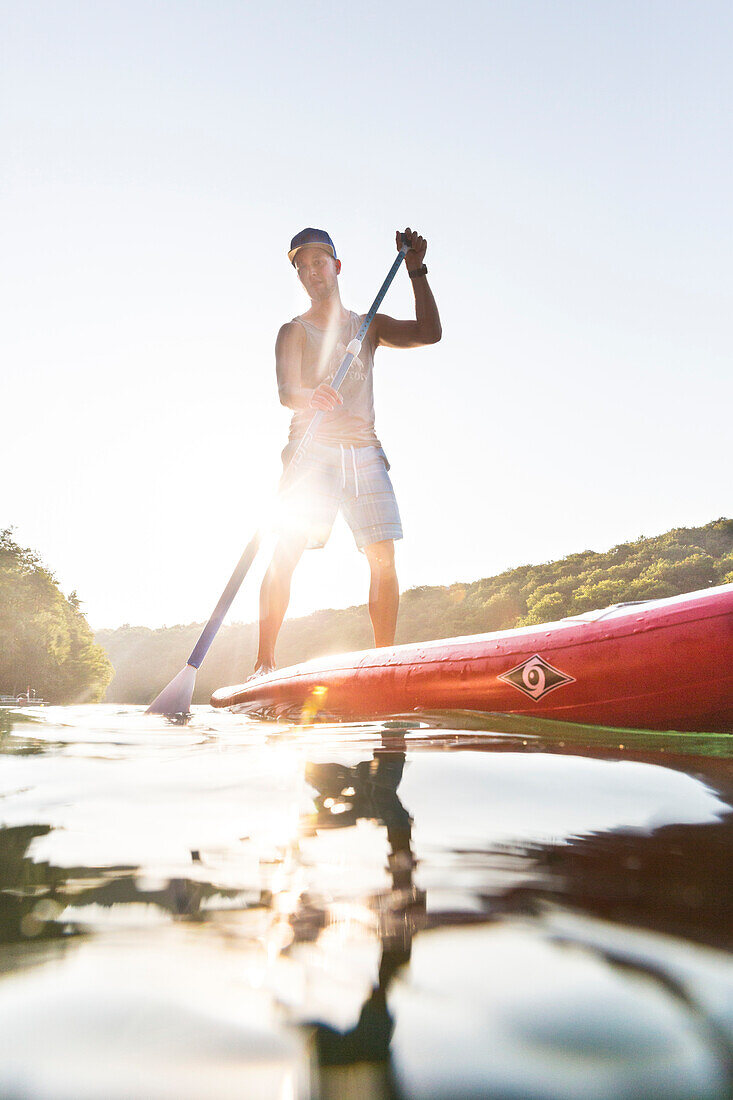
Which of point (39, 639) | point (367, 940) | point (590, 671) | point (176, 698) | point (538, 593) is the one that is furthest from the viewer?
point (39, 639)

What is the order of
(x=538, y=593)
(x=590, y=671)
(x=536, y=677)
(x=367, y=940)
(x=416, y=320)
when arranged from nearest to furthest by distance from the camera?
(x=367, y=940) → (x=590, y=671) → (x=536, y=677) → (x=416, y=320) → (x=538, y=593)

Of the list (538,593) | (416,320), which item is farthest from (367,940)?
(538,593)

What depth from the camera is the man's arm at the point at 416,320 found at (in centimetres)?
457

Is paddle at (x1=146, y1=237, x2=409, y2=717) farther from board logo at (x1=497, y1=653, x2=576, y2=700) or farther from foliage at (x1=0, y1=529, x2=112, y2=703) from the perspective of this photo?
foliage at (x1=0, y1=529, x2=112, y2=703)

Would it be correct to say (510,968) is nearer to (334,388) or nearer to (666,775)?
(666,775)

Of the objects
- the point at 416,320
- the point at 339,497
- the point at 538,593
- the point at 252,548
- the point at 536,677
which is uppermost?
the point at 416,320

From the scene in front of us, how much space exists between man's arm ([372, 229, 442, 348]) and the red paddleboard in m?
2.52

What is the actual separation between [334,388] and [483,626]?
1694cm

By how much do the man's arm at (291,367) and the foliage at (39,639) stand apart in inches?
975

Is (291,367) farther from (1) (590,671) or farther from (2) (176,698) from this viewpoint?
(1) (590,671)

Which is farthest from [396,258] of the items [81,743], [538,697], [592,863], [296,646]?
[296,646]

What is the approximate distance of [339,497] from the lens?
4.37m

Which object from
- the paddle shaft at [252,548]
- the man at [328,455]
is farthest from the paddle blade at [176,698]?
the man at [328,455]

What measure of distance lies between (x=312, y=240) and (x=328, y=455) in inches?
59.4
